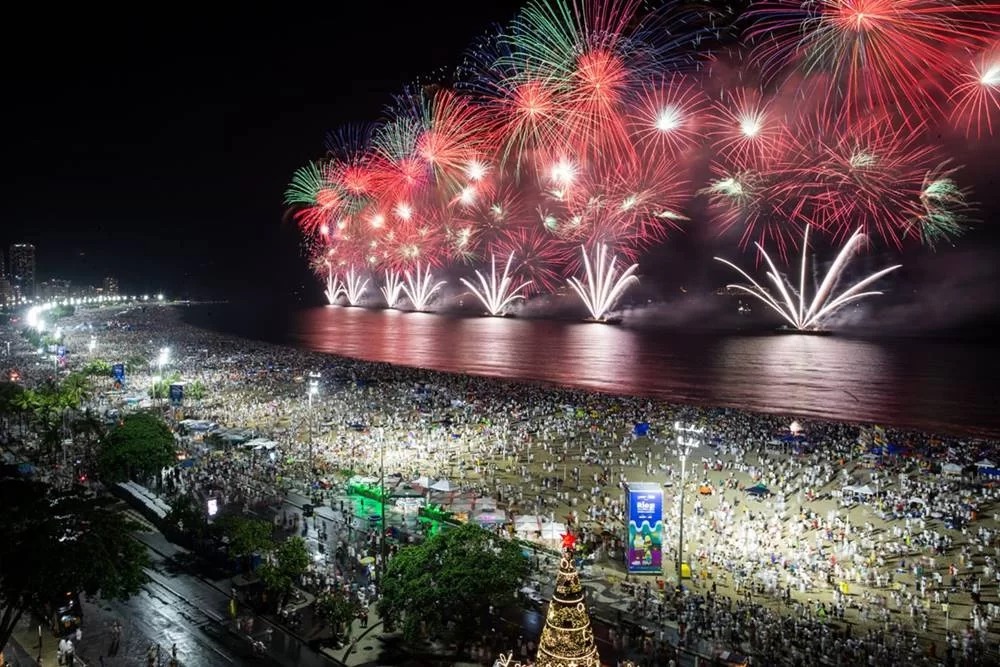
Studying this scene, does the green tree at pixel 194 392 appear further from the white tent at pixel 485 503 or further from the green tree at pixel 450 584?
the green tree at pixel 450 584

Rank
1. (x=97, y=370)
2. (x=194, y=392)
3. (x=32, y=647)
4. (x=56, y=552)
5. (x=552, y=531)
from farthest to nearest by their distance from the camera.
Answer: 1. (x=97, y=370)
2. (x=194, y=392)
3. (x=552, y=531)
4. (x=32, y=647)
5. (x=56, y=552)

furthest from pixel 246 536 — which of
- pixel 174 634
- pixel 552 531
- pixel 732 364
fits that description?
pixel 732 364

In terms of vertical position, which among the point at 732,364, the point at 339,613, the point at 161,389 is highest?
the point at 732,364

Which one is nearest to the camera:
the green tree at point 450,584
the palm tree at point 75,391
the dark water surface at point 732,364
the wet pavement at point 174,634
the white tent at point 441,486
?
the green tree at point 450,584

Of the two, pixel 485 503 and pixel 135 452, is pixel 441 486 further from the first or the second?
pixel 135 452

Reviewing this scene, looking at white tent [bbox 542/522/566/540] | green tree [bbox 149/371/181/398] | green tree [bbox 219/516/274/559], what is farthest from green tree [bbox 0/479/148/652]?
green tree [bbox 149/371/181/398]

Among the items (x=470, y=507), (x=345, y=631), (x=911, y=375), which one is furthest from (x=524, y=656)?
(x=911, y=375)

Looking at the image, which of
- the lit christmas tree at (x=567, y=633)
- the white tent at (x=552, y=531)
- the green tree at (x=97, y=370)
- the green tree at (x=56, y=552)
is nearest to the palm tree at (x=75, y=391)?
the green tree at (x=97, y=370)
